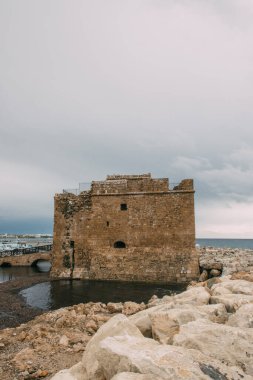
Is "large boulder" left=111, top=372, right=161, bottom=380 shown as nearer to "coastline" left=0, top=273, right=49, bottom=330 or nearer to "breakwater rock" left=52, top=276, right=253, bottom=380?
"breakwater rock" left=52, top=276, right=253, bottom=380

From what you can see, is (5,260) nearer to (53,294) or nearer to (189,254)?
(53,294)

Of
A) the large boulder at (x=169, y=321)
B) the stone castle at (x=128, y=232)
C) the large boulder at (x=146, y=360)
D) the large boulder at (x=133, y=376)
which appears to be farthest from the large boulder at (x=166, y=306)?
the stone castle at (x=128, y=232)

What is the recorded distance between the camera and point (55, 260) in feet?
65.0

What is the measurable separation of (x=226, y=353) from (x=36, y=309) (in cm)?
969

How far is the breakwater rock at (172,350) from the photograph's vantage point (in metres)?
3.64

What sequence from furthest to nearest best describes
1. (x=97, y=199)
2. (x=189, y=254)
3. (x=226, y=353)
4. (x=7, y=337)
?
(x=97, y=199), (x=189, y=254), (x=7, y=337), (x=226, y=353)

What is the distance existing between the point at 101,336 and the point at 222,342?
2005 millimetres

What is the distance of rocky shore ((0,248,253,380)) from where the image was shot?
3771mm

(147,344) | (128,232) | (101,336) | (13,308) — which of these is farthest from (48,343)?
(128,232)

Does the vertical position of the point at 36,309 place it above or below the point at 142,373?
below

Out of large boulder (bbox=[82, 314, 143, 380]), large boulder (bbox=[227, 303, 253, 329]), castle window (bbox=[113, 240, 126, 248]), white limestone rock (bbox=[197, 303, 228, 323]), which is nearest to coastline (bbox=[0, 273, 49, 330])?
castle window (bbox=[113, 240, 126, 248])

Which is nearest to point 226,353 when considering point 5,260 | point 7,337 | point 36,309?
point 7,337

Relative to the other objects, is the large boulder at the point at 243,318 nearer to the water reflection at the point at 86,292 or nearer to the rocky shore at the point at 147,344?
the rocky shore at the point at 147,344

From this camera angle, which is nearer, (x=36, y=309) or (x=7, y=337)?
(x=7, y=337)
